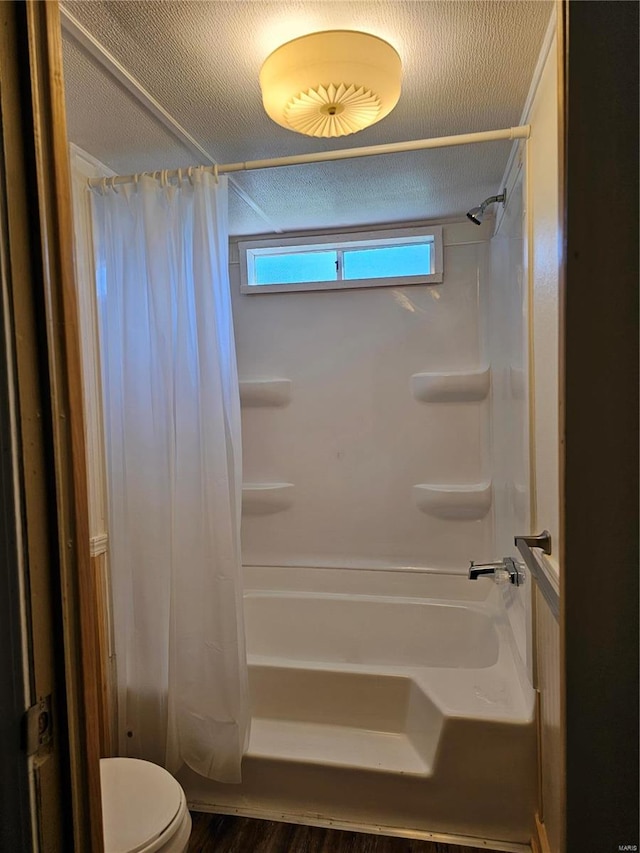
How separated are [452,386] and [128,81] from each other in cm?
194

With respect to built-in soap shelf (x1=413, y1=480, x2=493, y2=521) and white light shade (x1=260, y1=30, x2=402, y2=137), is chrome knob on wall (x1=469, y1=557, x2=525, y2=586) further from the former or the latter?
white light shade (x1=260, y1=30, x2=402, y2=137)

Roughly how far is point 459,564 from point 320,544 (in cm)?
77

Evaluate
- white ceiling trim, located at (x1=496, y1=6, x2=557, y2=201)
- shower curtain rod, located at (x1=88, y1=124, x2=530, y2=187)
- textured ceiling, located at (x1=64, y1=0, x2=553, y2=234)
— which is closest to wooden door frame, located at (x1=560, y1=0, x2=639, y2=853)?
white ceiling trim, located at (x1=496, y1=6, x2=557, y2=201)

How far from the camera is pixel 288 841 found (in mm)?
1681

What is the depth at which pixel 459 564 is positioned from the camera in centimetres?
271

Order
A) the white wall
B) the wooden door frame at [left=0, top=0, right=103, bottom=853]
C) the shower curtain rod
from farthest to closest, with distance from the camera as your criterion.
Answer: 1. the white wall
2. the shower curtain rod
3. the wooden door frame at [left=0, top=0, right=103, bottom=853]

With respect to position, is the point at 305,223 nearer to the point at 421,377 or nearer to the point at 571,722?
the point at 421,377

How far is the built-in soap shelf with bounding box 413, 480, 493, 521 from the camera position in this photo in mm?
2680

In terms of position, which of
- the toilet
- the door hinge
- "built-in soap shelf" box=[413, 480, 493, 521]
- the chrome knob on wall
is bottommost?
the toilet

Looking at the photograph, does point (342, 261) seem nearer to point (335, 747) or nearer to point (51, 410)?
point (335, 747)

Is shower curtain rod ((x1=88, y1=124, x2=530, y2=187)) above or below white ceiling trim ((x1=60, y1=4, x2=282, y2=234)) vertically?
below

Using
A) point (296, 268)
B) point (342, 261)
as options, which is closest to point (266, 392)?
point (296, 268)

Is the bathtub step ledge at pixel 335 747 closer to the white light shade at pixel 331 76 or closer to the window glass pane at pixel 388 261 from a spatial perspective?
the white light shade at pixel 331 76

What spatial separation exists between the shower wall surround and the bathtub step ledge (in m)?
0.93
